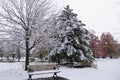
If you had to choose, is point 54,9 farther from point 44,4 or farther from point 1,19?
point 1,19

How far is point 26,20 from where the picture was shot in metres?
14.1

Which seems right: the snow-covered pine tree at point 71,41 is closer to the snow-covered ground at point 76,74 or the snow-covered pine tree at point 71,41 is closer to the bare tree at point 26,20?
the snow-covered ground at point 76,74

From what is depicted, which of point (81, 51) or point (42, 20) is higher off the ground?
point (42, 20)

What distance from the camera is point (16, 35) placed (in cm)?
1370

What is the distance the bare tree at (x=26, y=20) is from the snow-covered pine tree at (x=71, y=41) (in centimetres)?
402

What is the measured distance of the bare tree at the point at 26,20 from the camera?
45.2 feet

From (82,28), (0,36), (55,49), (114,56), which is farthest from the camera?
(114,56)

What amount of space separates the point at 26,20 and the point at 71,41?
21.9ft

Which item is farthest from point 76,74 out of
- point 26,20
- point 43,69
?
point 26,20

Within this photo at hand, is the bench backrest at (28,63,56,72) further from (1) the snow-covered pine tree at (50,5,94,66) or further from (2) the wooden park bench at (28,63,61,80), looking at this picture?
(1) the snow-covered pine tree at (50,5,94,66)

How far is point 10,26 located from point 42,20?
8.52ft

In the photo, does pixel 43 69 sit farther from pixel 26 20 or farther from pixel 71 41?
pixel 71 41

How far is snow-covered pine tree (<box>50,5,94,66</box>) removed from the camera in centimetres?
1858

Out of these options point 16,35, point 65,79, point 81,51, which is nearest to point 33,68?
point 65,79
